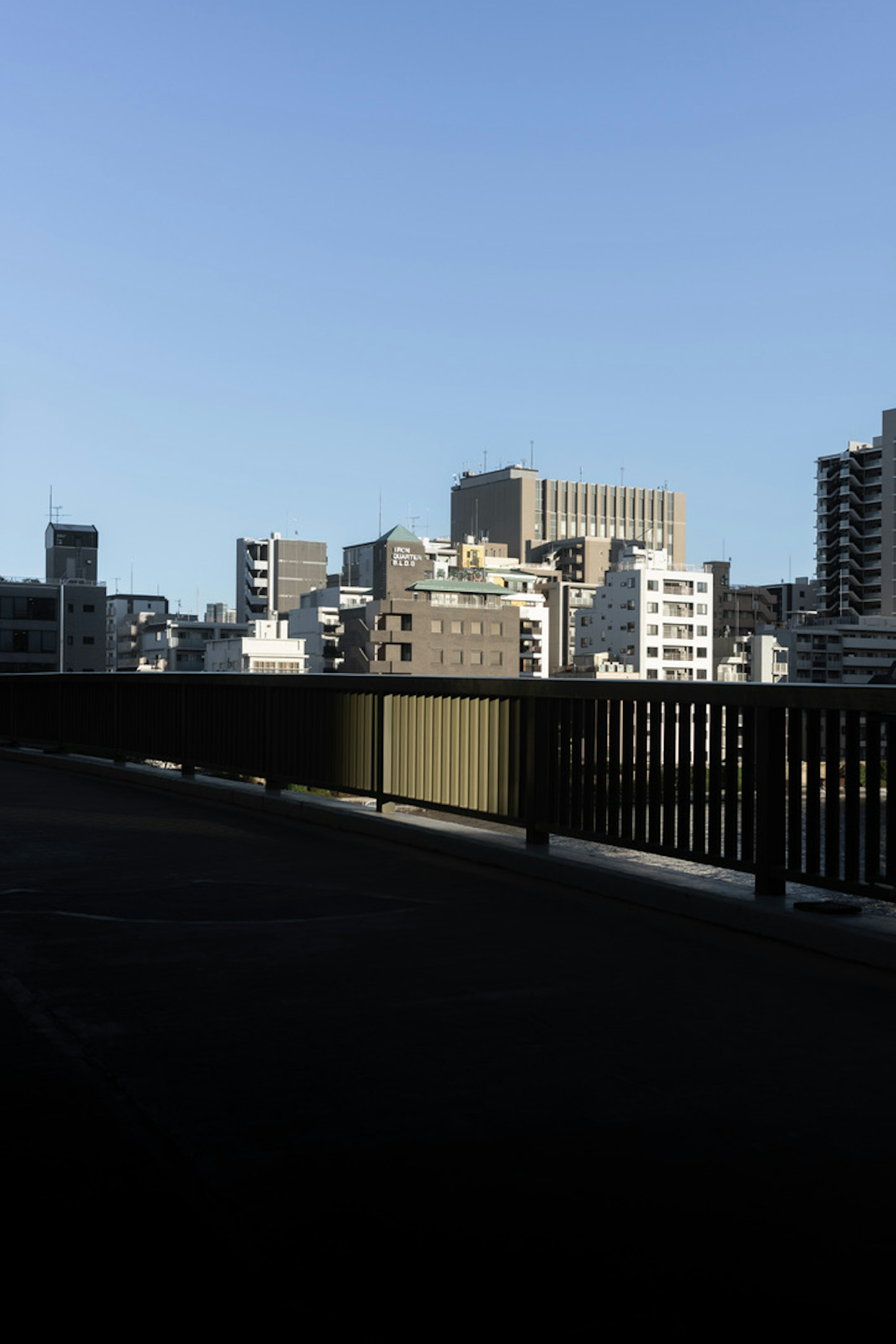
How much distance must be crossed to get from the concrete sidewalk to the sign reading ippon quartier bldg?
164 meters

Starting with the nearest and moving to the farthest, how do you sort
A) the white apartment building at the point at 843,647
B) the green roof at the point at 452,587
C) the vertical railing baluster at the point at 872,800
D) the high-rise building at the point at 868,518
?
the vertical railing baluster at the point at 872,800 → the green roof at the point at 452,587 → the white apartment building at the point at 843,647 → the high-rise building at the point at 868,518

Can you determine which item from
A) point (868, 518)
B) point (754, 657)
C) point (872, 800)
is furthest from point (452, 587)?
point (872, 800)

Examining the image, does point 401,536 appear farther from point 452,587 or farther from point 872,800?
point 872,800

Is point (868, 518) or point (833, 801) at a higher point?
point (868, 518)

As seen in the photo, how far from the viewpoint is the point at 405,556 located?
17212 centimetres

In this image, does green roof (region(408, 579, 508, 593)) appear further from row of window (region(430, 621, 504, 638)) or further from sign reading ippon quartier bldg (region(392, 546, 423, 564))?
sign reading ippon quartier bldg (region(392, 546, 423, 564))

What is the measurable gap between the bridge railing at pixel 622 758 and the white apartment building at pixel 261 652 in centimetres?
15344

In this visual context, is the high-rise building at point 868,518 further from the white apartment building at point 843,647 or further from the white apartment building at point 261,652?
the white apartment building at point 261,652

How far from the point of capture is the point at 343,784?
12.0m

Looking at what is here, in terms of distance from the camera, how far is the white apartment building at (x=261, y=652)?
170 meters

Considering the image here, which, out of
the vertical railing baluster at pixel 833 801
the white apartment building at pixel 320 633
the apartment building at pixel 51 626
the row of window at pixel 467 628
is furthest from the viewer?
the white apartment building at pixel 320 633

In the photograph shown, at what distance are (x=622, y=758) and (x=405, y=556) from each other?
164 m

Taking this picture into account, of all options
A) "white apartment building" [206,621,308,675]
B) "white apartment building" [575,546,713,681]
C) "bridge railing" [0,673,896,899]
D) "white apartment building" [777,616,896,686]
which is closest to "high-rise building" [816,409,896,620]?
"white apartment building" [777,616,896,686]

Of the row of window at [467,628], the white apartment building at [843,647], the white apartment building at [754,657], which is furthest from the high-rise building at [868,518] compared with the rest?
the row of window at [467,628]
